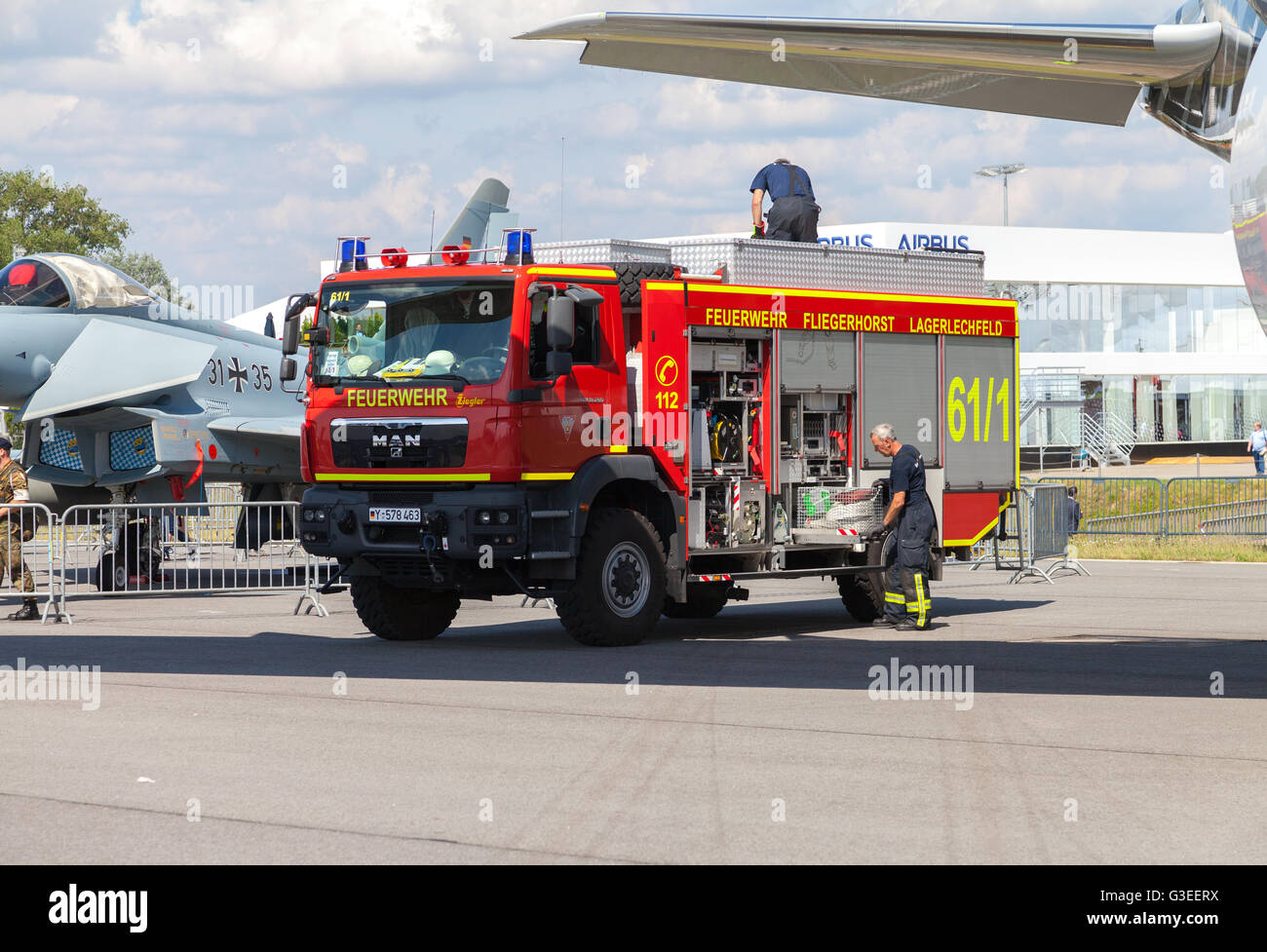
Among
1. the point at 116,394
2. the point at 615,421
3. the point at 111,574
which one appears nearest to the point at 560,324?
the point at 615,421

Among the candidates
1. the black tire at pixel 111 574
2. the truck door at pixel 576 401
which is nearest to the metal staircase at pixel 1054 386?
the black tire at pixel 111 574

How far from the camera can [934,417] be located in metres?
15.5

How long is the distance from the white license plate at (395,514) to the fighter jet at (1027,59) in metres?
5.86

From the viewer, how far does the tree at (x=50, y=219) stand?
195 feet

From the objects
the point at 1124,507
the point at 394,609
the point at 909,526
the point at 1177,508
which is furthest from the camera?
the point at 1124,507

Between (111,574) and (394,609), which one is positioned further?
(111,574)

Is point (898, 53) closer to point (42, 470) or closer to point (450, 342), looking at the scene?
point (450, 342)

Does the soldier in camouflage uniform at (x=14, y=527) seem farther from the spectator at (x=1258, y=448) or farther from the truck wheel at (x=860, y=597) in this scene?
the spectator at (x=1258, y=448)

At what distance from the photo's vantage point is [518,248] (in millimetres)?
12852

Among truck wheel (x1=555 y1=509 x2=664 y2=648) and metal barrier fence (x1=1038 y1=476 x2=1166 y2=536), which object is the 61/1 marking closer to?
truck wheel (x1=555 y1=509 x2=664 y2=648)

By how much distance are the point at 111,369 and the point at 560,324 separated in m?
9.81

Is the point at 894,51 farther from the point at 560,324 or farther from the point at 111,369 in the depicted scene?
the point at 111,369

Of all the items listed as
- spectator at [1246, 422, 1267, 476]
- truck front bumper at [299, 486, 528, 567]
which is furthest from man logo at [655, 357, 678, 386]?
spectator at [1246, 422, 1267, 476]
